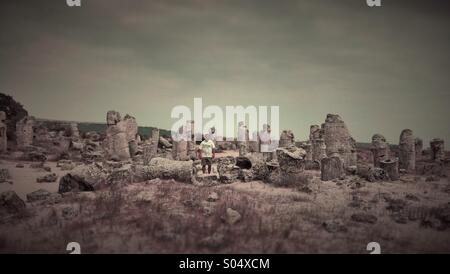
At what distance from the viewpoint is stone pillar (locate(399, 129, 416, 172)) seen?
59.1ft

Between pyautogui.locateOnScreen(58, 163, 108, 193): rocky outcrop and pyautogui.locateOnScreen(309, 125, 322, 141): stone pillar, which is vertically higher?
pyautogui.locateOnScreen(309, 125, 322, 141): stone pillar

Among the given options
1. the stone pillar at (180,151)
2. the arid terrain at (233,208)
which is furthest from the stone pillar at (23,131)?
the stone pillar at (180,151)

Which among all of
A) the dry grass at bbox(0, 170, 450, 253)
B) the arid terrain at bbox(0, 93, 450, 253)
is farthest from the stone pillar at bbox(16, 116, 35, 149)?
the dry grass at bbox(0, 170, 450, 253)

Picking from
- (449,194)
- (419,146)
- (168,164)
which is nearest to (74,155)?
(168,164)

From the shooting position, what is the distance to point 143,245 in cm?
675

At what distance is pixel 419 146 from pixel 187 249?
21.5m

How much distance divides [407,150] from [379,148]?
5.46 feet

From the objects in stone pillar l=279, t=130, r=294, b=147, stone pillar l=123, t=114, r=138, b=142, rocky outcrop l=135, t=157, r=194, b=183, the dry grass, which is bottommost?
the dry grass

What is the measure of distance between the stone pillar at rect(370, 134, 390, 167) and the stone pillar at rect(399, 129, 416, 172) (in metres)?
0.86

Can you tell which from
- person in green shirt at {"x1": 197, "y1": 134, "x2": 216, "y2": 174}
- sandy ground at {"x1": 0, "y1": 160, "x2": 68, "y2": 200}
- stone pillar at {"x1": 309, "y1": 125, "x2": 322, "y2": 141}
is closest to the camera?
sandy ground at {"x1": 0, "y1": 160, "x2": 68, "y2": 200}

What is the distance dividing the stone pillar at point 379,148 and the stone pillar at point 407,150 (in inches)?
33.8

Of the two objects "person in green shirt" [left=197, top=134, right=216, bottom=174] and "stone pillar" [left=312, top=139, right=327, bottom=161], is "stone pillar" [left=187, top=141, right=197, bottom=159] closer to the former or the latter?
"person in green shirt" [left=197, top=134, right=216, bottom=174]

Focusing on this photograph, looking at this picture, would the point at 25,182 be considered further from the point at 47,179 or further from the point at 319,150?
the point at 319,150

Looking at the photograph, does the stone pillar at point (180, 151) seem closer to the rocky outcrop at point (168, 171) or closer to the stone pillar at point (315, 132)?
the rocky outcrop at point (168, 171)
